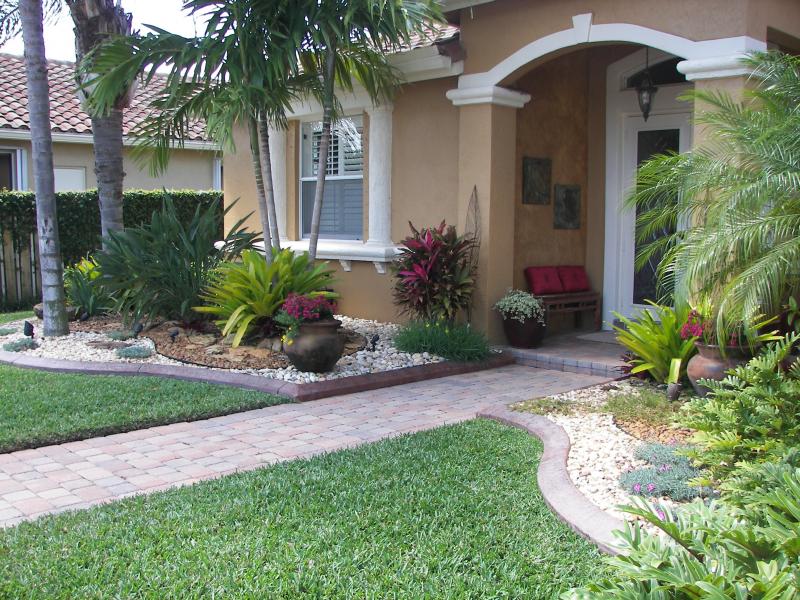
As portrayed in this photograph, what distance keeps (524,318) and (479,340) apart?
25.4 inches

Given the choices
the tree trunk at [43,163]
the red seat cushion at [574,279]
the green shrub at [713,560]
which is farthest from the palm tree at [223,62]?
the green shrub at [713,560]

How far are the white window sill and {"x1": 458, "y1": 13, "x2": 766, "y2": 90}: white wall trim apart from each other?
243 centimetres

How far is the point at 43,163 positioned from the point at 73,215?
17.9 feet

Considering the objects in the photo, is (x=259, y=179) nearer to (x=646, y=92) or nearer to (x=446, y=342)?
(x=446, y=342)

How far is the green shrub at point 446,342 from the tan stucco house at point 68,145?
8317 millimetres

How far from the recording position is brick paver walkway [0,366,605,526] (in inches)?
194

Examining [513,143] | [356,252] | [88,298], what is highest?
[513,143]

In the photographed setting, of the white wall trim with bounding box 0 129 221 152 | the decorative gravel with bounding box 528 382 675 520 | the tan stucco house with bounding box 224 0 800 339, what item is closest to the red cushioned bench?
the tan stucco house with bounding box 224 0 800 339

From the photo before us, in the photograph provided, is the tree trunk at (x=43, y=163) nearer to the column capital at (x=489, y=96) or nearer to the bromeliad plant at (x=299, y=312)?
the bromeliad plant at (x=299, y=312)

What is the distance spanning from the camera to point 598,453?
5.39 meters

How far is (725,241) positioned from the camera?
18.9ft

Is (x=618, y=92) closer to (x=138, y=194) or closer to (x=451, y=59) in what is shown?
→ (x=451, y=59)

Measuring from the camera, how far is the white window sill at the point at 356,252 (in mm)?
10742

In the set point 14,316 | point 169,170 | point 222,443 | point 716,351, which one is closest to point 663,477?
point 716,351
